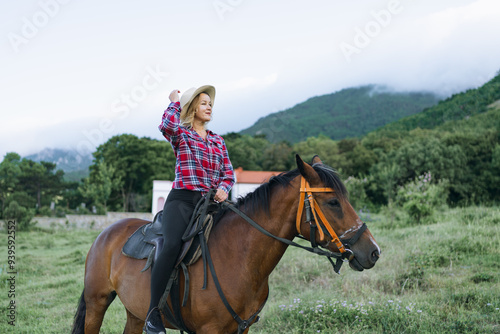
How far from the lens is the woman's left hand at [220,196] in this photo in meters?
3.27

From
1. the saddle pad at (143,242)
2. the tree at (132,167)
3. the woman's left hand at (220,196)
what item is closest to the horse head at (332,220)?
the woman's left hand at (220,196)

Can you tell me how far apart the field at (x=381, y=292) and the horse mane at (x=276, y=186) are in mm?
2816

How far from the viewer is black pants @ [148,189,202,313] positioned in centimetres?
305

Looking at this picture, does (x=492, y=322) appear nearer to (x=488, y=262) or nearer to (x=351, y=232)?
(x=488, y=262)

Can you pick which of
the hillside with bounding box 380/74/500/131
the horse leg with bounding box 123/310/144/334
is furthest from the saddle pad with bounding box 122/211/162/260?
the hillside with bounding box 380/74/500/131

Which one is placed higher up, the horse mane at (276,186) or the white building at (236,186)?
the horse mane at (276,186)

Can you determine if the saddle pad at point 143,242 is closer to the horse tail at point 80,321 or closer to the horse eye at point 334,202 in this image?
the horse tail at point 80,321

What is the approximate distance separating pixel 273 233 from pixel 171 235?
2.96ft

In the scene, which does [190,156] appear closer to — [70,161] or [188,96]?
[188,96]

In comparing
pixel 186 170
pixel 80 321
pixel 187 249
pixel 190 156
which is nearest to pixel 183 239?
pixel 187 249

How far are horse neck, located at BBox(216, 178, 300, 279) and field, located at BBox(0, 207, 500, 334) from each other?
2624mm

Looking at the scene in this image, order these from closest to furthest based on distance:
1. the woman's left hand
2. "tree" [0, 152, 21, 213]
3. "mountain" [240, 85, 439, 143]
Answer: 1. the woman's left hand
2. "tree" [0, 152, 21, 213]
3. "mountain" [240, 85, 439, 143]

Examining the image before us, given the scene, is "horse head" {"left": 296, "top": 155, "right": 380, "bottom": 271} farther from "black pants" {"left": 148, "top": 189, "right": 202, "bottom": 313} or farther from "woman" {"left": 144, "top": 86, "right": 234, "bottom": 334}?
"black pants" {"left": 148, "top": 189, "right": 202, "bottom": 313}

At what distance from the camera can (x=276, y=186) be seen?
3.10m
